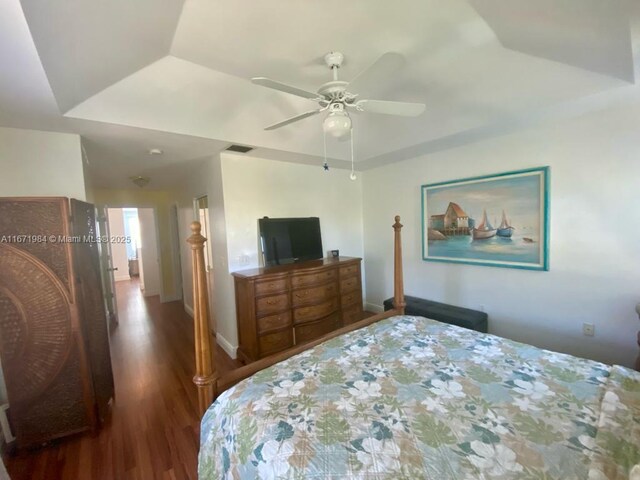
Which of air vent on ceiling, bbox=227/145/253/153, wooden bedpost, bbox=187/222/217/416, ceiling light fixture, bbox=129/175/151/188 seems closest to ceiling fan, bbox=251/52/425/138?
wooden bedpost, bbox=187/222/217/416

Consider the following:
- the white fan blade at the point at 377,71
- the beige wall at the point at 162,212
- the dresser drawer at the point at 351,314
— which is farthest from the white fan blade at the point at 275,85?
the beige wall at the point at 162,212

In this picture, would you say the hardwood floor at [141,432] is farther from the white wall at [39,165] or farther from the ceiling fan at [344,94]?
the ceiling fan at [344,94]

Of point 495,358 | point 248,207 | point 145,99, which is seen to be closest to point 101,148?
point 145,99

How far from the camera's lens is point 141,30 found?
1.49m

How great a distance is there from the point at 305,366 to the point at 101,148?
9.13ft

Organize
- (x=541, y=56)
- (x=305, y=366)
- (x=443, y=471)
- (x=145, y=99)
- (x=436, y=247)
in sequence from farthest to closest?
1. (x=436, y=247)
2. (x=145, y=99)
3. (x=541, y=56)
4. (x=305, y=366)
5. (x=443, y=471)

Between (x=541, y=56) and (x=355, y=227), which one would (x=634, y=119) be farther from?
(x=355, y=227)

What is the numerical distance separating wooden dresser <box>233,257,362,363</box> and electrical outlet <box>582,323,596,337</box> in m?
2.34

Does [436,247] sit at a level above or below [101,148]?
below

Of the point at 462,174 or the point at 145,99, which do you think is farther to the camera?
the point at 462,174

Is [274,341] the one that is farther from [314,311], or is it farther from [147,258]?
[147,258]

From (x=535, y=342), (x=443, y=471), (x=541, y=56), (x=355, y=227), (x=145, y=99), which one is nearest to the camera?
(x=443, y=471)

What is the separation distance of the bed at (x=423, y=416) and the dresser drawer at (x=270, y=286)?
47.6 inches

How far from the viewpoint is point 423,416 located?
1076 mm
